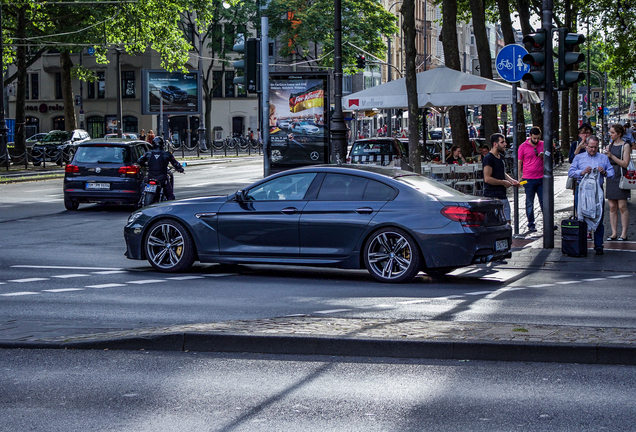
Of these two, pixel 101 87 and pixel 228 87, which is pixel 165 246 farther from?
pixel 228 87

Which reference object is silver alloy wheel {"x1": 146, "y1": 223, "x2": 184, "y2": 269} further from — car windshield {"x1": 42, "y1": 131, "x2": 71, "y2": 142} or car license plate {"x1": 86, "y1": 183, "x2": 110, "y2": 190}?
car windshield {"x1": 42, "y1": 131, "x2": 71, "y2": 142}

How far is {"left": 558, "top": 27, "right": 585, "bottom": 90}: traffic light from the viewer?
13.4 meters

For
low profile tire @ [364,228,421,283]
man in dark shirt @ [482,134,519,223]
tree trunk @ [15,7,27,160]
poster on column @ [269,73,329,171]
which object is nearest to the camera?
low profile tire @ [364,228,421,283]

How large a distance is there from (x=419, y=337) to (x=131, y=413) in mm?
2393

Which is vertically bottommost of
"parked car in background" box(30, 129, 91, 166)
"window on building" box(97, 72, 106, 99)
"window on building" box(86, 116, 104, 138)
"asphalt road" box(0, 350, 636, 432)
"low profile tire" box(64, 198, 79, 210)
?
"asphalt road" box(0, 350, 636, 432)

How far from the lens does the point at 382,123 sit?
358ft

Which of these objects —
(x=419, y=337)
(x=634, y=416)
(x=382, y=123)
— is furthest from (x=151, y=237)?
(x=382, y=123)

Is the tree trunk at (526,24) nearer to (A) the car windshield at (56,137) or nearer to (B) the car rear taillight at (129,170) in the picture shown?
(B) the car rear taillight at (129,170)

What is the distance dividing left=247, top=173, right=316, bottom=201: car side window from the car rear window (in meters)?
11.0

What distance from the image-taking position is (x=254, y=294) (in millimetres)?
10320

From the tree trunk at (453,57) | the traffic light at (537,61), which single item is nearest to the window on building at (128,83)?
the tree trunk at (453,57)

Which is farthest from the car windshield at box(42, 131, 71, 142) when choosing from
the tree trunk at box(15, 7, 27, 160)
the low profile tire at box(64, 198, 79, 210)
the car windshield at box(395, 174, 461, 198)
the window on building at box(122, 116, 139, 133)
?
the car windshield at box(395, 174, 461, 198)

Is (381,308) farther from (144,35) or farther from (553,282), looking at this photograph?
(144,35)

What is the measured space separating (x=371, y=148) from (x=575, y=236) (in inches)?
504
